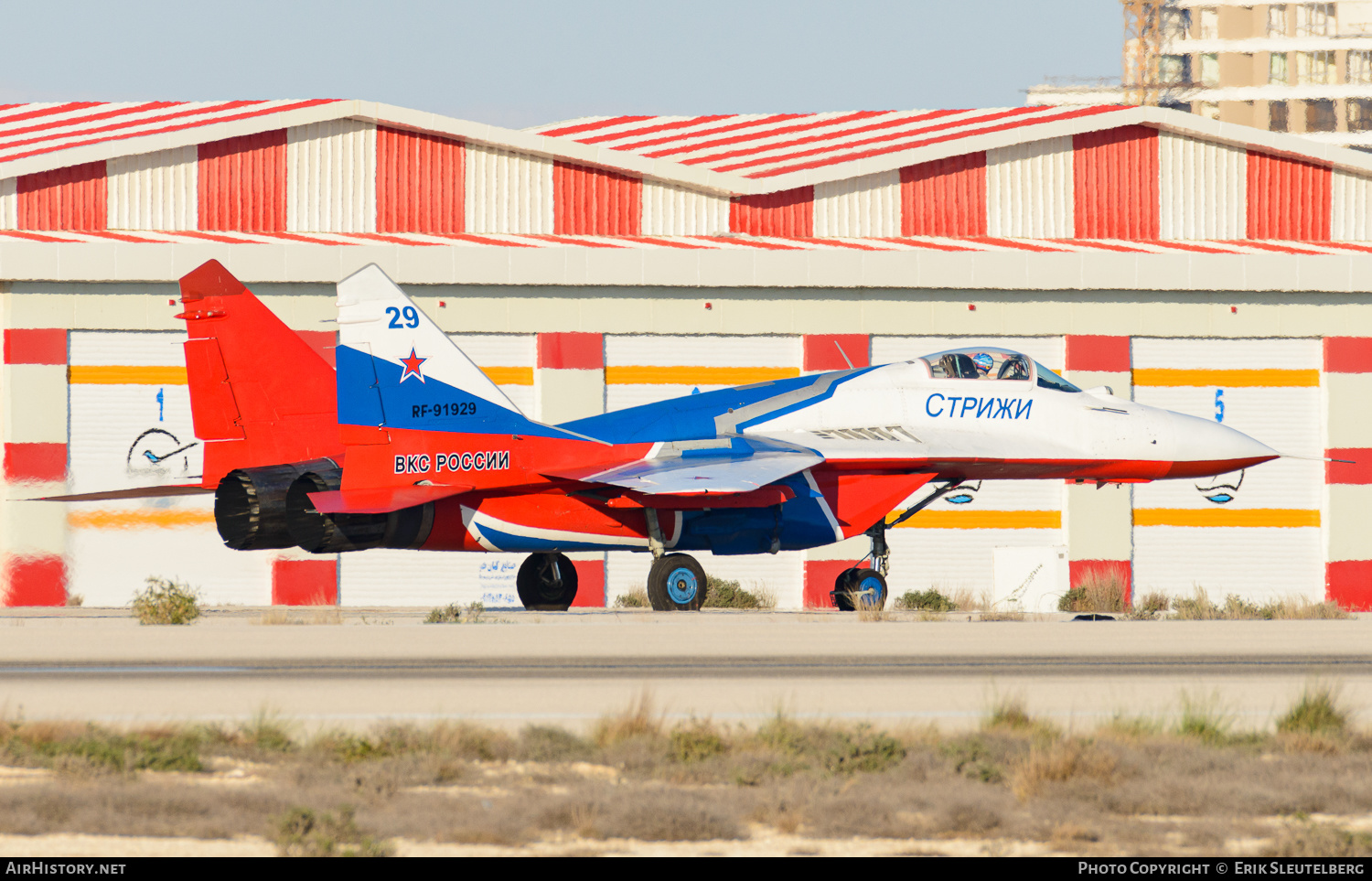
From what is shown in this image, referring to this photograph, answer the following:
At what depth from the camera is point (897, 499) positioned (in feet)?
73.8

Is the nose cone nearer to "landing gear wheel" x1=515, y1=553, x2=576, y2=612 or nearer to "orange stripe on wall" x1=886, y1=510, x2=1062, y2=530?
"orange stripe on wall" x1=886, y1=510, x2=1062, y2=530

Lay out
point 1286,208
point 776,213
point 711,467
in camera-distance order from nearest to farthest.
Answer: point 711,467 → point 776,213 → point 1286,208

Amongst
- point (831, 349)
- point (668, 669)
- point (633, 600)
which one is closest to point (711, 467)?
point (668, 669)

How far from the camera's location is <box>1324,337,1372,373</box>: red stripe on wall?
30922mm

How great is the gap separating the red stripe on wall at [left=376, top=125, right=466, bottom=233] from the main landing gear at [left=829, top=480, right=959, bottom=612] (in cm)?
1215

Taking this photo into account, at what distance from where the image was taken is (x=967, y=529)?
30531 mm

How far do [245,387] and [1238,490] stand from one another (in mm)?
19184

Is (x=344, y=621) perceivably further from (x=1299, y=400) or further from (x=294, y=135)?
(x=1299, y=400)

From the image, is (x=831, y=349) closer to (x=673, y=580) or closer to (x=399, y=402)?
(x=673, y=580)

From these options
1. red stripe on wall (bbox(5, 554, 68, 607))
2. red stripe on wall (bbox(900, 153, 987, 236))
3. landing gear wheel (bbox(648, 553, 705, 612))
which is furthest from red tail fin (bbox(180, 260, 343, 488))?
red stripe on wall (bbox(900, 153, 987, 236))

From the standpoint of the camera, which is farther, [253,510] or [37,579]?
[37,579]
